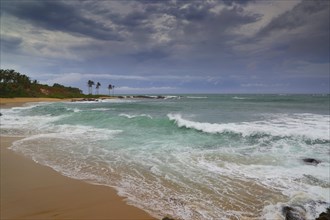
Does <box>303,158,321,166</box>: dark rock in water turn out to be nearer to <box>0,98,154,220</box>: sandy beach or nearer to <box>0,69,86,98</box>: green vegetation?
<box>0,98,154,220</box>: sandy beach

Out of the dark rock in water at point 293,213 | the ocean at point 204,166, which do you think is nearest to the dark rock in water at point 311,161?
the ocean at point 204,166

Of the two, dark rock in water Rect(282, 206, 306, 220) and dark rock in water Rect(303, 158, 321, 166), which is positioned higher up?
dark rock in water Rect(303, 158, 321, 166)

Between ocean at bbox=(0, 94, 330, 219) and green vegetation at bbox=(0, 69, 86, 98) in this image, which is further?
green vegetation at bbox=(0, 69, 86, 98)

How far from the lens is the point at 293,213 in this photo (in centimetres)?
554

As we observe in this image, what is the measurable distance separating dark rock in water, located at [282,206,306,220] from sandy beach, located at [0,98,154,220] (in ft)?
9.64

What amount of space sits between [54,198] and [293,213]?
5.58 meters

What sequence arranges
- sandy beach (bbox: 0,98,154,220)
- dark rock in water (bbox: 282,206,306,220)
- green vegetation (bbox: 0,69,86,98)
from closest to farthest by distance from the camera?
dark rock in water (bbox: 282,206,306,220)
sandy beach (bbox: 0,98,154,220)
green vegetation (bbox: 0,69,86,98)

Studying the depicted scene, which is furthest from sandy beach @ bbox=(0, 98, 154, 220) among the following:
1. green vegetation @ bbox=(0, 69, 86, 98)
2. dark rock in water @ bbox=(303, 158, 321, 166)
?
green vegetation @ bbox=(0, 69, 86, 98)

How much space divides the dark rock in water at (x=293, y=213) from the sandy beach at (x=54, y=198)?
2938 mm

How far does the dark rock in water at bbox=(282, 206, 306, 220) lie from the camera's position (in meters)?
5.38

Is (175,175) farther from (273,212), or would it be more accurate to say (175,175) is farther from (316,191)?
(316,191)

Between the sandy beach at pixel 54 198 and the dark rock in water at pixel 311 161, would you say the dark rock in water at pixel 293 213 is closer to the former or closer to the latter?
the sandy beach at pixel 54 198

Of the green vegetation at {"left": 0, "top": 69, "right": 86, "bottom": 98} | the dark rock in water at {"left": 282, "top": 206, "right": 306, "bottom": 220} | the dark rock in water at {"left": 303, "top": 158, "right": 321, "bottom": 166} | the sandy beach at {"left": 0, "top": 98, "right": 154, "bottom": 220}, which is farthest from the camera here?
the green vegetation at {"left": 0, "top": 69, "right": 86, "bottom": 98}

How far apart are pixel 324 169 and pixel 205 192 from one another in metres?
4.76
